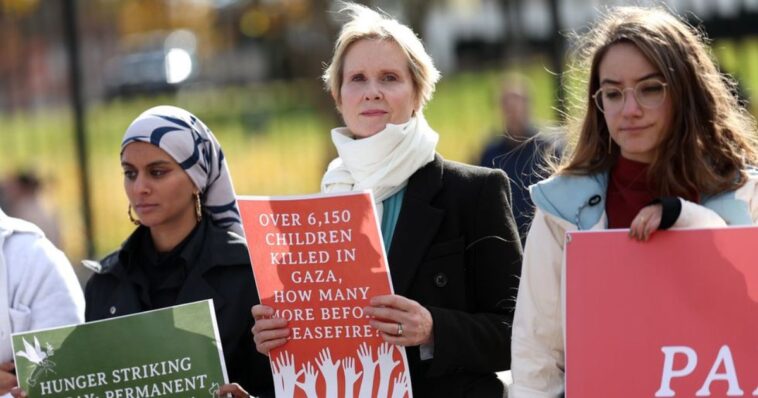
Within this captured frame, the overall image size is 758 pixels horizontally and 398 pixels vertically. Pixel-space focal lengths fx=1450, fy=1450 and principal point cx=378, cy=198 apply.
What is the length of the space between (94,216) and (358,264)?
22.9 ft

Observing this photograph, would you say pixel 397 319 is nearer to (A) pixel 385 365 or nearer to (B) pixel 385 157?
(A) pixel 385 365

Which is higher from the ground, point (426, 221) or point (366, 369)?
point (426, 221)

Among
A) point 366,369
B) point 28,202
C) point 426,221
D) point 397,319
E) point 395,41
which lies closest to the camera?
point 397,319

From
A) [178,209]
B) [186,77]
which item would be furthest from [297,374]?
[186,77]

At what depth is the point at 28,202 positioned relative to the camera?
12273 millimetres

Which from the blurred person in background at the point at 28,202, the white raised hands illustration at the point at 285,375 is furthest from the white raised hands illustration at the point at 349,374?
the blurred person in background at the point at 28,202

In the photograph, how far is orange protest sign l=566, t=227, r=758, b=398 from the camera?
3.58 metres

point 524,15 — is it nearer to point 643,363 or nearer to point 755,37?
point 755,37

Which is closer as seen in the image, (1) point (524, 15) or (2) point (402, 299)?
(2) point (402, 299)

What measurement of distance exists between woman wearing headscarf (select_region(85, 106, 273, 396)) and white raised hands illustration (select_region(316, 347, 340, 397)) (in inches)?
15.1

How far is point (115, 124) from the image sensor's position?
12.0 metres

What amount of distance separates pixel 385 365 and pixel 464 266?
399mm

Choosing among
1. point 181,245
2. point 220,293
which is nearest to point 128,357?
point 220,293

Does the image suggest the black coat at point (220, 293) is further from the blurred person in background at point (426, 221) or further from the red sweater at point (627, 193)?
the red sweater at point (627, 193)
